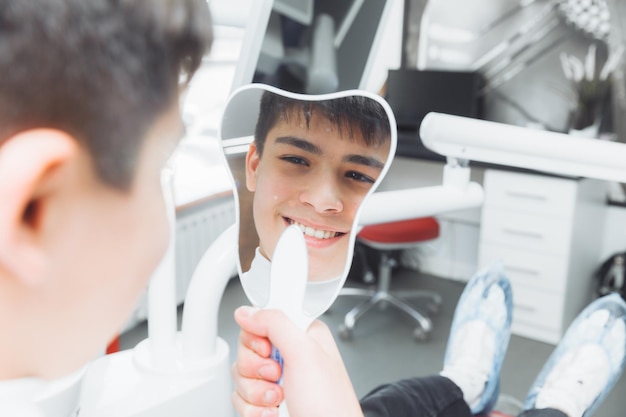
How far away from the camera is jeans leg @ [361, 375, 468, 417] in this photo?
3.43 feet

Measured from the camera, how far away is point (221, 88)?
A: 8.36ft

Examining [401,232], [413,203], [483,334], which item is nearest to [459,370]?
[483,334]

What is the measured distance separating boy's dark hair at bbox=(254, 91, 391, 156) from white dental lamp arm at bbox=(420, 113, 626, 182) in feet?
0.75

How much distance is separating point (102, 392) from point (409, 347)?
7.44ft

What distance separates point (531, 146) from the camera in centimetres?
67

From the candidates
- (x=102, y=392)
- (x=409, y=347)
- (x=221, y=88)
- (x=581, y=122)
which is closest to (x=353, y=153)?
(x=102, y=392)

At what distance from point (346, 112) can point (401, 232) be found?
2.39 meters

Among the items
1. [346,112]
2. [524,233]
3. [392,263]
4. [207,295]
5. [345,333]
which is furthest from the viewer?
[392,263]

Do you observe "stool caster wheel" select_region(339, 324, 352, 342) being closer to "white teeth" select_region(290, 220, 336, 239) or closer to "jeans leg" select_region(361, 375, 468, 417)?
"jeans leg" select_region(361, 375, 468, 417)

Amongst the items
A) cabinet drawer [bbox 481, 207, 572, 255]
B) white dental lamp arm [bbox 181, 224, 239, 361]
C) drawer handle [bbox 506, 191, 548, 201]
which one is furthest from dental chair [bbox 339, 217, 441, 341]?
white dental lamp arm [bbox 181, 224, 239, 361]

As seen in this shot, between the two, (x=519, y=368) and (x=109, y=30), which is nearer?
(x=109, y=30)

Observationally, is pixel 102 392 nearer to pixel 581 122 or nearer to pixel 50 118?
pixel 50 118

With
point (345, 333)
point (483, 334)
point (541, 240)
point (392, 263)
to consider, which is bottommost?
point (345, 333)

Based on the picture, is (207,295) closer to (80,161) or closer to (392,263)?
(80,161)
